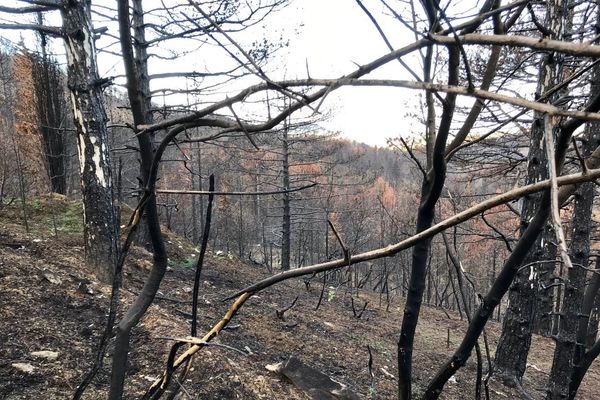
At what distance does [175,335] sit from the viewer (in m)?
3.15

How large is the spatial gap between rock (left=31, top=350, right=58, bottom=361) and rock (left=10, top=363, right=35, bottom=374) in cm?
14

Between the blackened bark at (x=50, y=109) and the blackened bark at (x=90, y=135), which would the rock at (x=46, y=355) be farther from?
the blackened bark at (x=50, y=109)

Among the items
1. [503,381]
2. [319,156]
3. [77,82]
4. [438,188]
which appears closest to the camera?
[438,188]

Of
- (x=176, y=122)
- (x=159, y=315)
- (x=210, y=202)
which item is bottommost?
(x=159, y=315)

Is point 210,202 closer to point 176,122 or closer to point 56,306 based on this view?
point 176,122

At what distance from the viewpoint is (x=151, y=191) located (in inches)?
35.3

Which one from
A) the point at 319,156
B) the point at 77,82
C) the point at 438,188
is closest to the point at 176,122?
the point at 438,188

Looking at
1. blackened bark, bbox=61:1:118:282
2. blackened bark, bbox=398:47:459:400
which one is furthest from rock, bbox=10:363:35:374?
blackened bark, bbox=398:47:459:400

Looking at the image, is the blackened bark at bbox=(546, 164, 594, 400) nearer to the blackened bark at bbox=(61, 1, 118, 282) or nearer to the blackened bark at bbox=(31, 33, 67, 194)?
the blackened bark at bbox=(61, 1, 118, 282)

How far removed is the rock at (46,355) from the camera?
2.57 metres

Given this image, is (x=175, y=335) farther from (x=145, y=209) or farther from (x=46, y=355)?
(x=145, y=209)

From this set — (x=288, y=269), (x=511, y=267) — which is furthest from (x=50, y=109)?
(x=511, y=267)

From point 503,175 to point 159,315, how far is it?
633cm

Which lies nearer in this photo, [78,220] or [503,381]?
[503,381]
